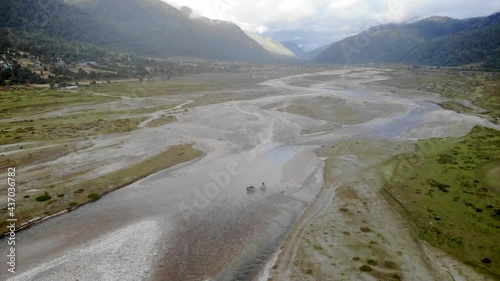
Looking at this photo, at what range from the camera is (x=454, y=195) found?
1829 inches

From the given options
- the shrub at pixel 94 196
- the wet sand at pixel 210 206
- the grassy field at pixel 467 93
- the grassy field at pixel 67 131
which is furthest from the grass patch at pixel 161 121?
the grassy field at pixel 467 93

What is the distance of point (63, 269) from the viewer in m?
31.8

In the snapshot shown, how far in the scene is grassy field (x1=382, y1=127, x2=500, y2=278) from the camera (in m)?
34.6

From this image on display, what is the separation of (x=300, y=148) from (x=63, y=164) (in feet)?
153

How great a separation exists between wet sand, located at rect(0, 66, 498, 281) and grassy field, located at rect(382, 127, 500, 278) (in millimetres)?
3981

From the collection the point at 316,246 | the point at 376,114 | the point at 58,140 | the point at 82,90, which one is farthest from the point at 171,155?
the point at 82,90

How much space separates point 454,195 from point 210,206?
33528 mm

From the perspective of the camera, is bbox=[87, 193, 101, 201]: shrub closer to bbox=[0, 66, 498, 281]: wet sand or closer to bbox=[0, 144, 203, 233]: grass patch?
bbox=[0, 144, 203, 233]: grass patch

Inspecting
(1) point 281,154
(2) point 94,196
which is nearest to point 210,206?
(2) point 94,196

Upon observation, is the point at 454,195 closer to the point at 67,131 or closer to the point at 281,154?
the point at 281,154

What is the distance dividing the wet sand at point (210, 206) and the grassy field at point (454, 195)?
13.1 feet

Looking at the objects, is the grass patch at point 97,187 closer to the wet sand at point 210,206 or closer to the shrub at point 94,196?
the shrub at point 94,196

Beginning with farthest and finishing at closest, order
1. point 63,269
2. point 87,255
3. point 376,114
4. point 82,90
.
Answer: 1. point 82,90
2. point 376,114
3. point 87,255
4. point 63,269

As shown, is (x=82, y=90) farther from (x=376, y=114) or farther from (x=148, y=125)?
(x=376, y=114)
